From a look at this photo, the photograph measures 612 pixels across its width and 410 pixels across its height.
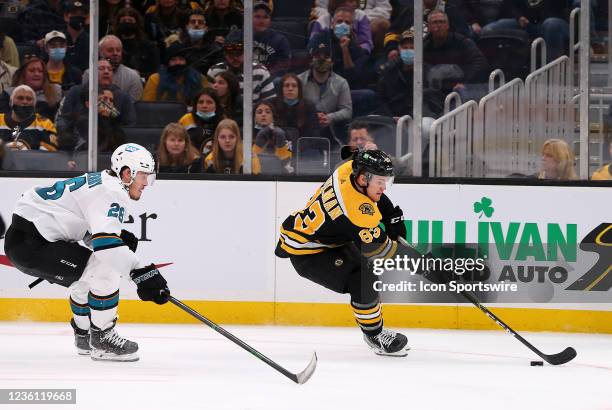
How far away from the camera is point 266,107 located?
23.1ft

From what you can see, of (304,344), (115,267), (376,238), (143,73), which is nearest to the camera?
(115,267)

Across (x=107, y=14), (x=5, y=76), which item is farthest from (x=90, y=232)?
(x=107, y=14)

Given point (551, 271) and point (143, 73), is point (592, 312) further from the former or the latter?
point (143, 73)

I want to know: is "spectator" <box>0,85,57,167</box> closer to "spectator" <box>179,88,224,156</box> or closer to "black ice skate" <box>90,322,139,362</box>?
"spectator" <box>179,88,224,156</box>

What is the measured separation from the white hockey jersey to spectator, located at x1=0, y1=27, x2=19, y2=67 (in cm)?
223

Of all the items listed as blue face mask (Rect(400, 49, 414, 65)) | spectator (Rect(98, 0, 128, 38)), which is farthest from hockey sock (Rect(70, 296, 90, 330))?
blue face mask (Rect(400, 49, 414, 65))

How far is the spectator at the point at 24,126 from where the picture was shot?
708 centimetres

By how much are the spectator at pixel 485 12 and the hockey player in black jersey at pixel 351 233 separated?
1.88m

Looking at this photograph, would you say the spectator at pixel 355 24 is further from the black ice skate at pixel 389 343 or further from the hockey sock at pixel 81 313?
the hockey sock at pixel 81 313

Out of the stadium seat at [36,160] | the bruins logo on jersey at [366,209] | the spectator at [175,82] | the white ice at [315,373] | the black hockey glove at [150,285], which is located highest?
the spectator at [175,82]

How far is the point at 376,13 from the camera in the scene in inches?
286

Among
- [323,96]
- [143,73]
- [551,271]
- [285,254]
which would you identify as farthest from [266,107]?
[551,271]

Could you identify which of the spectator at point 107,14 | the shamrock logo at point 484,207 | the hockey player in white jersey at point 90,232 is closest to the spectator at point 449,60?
the shamrock logo at point 484,207

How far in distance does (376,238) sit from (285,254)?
494mm
